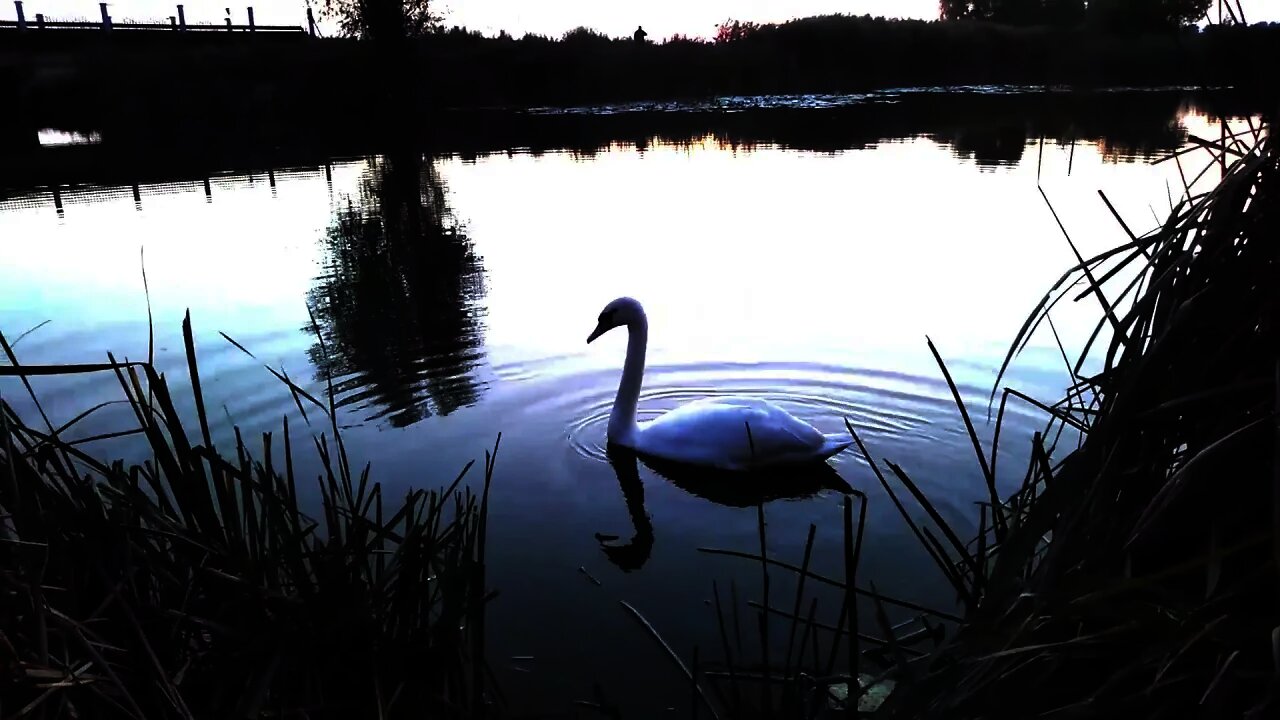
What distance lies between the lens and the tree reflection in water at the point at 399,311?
573 cm

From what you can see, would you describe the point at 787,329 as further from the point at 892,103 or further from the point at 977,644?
the point at 892,103

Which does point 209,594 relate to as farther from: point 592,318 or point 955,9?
point 955,9

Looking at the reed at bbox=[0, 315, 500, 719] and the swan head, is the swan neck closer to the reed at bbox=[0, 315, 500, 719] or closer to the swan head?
the swan head

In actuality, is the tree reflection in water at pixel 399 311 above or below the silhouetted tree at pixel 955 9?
below

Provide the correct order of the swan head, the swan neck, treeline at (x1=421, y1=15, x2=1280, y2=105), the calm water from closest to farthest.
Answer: the calm water, the swan neck, the swan head, treeline at (x1=421, y1=15, x2=1280, y2=105)

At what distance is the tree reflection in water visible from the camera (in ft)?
18.8

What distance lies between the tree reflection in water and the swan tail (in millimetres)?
2261

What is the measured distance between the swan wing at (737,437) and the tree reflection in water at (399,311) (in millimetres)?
1570

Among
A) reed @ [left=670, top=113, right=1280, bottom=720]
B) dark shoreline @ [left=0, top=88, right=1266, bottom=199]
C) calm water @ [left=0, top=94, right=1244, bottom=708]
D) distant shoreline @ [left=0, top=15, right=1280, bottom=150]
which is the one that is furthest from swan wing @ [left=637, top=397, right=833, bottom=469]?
distant shoreline @ [left=0, top=15, right=1280, bottom=150]

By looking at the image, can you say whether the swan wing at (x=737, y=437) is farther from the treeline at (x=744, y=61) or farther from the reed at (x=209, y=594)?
the treeline at (x=744, y=61)

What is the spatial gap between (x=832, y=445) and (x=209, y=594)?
10.1 ft

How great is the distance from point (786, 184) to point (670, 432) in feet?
32.3

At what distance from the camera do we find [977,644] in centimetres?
155

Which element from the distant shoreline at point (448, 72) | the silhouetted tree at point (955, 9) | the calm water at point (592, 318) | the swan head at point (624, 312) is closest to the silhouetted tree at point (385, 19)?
the distant shoreline at point (448, 72)
